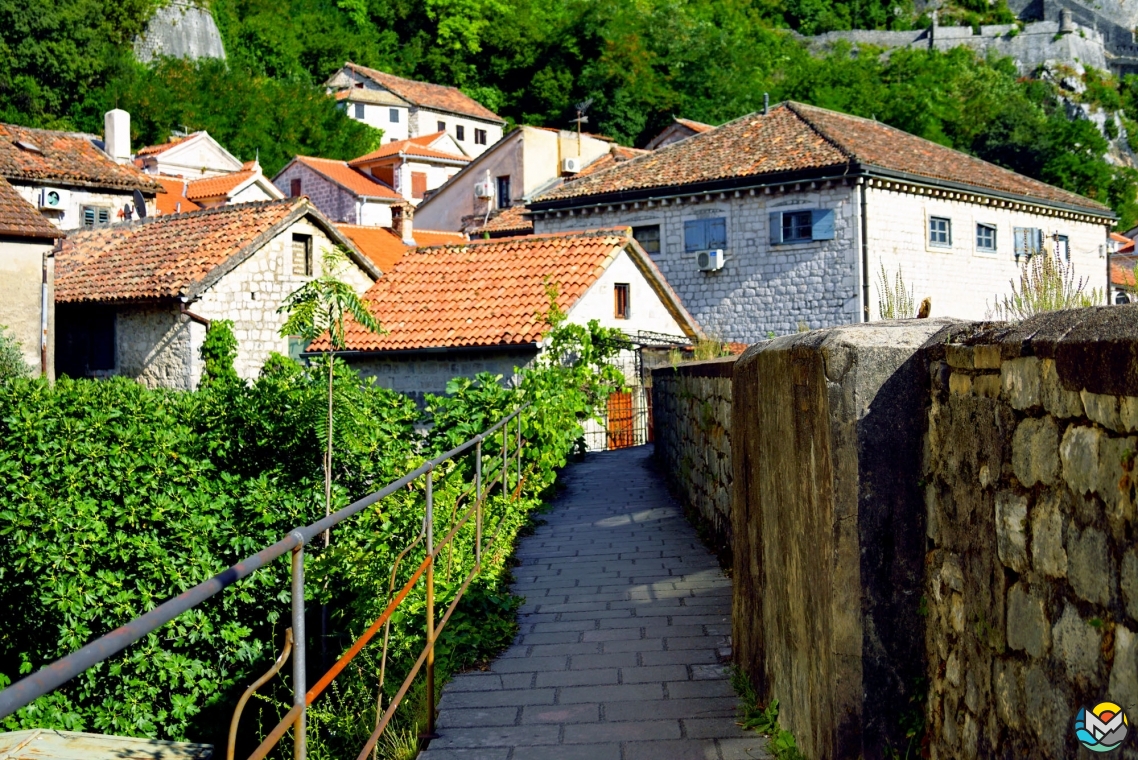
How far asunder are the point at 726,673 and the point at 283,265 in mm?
22655

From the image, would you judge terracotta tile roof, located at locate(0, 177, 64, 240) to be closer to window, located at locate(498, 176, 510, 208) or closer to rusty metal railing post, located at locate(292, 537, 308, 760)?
window, located at locate(498, 176, 510, 208)

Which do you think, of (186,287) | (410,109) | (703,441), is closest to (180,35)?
(410,109)

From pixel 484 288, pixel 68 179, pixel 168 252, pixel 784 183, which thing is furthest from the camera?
pixel 68 179

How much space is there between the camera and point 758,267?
28188 mm

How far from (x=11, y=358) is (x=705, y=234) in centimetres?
1649

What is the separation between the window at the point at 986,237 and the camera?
29.4 metres

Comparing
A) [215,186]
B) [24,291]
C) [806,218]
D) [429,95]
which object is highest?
[429,95]

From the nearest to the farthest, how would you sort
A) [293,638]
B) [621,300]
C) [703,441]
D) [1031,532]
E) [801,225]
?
[1031,532] < [293,638] < [703,441] < [621,300] < [801,225]

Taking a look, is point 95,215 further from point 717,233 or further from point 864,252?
point 864,252

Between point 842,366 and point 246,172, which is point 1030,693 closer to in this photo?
point 842,366

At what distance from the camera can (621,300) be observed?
2184 cm

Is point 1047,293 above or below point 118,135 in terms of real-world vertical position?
below
